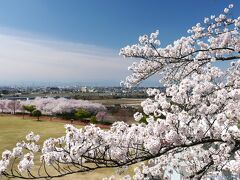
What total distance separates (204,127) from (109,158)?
1124 mm

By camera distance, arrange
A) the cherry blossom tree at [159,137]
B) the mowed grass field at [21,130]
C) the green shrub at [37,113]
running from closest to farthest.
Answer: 1. the cherry blossom tree at [159,137]
2. the mowed grass field at [21,130]
3. the green shrub at [37,113]

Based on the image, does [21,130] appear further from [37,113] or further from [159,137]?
[159,137]

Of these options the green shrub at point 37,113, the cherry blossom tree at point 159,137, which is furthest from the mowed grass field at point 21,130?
the cherry blossom tree at point 159,137

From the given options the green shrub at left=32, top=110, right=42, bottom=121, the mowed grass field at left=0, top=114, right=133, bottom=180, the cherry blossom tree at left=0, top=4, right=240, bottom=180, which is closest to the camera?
the cherry blossom tree at left=0, top=4, right=240, bottom=180

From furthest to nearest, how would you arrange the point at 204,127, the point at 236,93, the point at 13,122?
the point at 13,122
the point at 204,127
the point at 236,93

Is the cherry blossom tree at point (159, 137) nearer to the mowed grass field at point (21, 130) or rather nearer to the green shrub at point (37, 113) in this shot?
the mowed grass field at point (21, 130)

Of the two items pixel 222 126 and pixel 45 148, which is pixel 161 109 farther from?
pixel 45 148

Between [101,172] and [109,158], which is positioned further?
[101,172]

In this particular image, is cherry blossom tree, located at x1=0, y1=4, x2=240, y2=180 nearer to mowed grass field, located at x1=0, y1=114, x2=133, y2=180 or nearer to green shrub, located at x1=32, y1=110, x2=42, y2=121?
mowed grass field, located at x1=0, y1=114, x2=133, y2=180

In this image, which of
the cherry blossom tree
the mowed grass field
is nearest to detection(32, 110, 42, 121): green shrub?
the mowed grass field

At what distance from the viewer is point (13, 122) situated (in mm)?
30125

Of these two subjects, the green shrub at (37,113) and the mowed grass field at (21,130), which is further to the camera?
the green shrub at (37,113)

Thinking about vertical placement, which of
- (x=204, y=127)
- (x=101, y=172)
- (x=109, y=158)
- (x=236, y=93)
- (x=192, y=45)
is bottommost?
(x=101, y=172)


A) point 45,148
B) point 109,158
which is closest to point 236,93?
point 109,158
